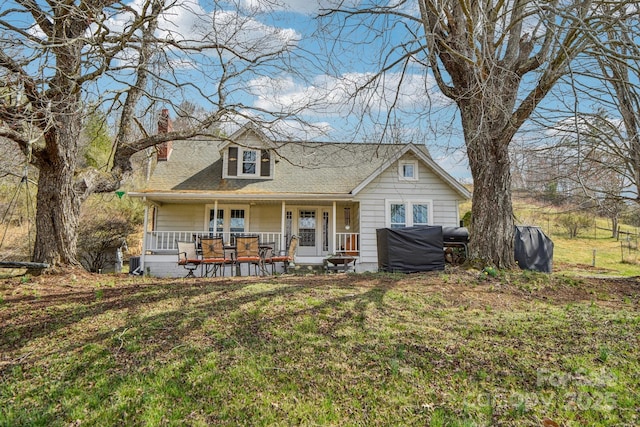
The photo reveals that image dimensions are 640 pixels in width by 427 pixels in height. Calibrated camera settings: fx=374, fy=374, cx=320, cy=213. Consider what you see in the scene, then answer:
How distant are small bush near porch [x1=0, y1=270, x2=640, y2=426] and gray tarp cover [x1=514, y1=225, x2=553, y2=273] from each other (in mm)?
6113

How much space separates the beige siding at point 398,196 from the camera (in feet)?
46.6

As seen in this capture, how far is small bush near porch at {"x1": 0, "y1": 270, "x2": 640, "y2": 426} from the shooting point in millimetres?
3080

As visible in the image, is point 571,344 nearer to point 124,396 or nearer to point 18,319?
point 124,396

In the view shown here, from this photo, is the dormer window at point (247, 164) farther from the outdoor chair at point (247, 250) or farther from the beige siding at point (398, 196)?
the outdoor chair at point (247, 250)

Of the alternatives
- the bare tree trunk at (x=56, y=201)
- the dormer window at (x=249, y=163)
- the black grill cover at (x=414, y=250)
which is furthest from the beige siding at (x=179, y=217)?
the black grill cover at (x=414, y=250)

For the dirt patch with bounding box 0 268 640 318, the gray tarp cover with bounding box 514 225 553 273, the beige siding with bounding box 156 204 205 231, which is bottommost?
the dirt patch with bounding box 0 268 640 318

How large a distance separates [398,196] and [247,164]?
617 cm

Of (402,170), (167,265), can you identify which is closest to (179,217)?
(167,265)

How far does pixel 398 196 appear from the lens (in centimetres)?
1436

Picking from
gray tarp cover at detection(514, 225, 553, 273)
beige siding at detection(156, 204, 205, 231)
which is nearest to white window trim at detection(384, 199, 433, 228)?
gray tarp cover at detection(514, 225, 553, 273)

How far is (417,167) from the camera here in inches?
569

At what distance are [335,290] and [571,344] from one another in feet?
11.2

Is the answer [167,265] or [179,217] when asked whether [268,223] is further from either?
[167,265]

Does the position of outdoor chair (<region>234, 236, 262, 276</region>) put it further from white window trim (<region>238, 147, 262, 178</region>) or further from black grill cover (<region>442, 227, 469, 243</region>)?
black grill cover (<region>442, 227, 469, 243</region>)
